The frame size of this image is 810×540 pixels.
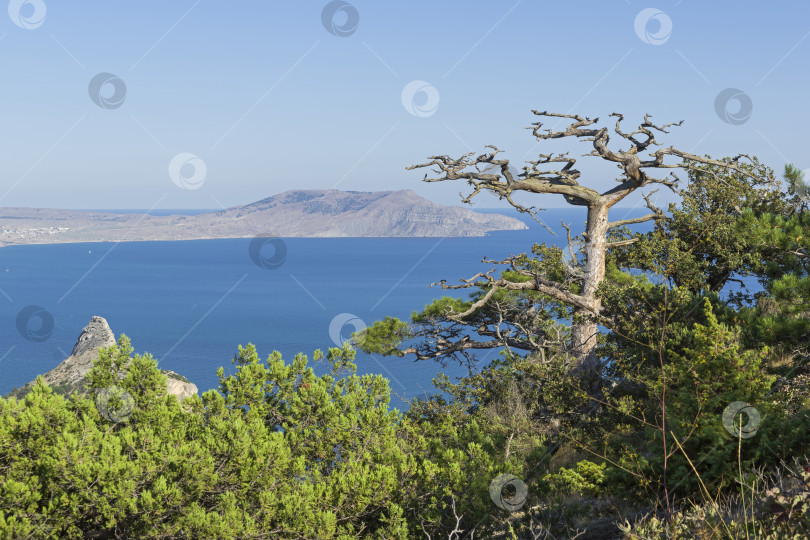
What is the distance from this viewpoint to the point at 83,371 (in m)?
60.3

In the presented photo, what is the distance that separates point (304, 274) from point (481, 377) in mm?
138397

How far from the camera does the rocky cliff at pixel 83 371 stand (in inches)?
2027

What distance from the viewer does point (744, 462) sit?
6.94 meters

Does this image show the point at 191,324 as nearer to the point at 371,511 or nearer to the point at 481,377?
the point at 481,377
